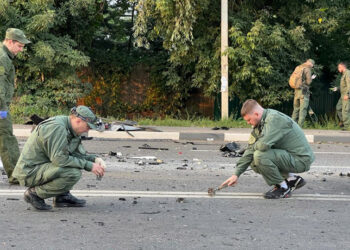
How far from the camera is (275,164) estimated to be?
6.75m

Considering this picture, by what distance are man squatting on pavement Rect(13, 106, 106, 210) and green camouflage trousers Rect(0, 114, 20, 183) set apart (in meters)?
1.51

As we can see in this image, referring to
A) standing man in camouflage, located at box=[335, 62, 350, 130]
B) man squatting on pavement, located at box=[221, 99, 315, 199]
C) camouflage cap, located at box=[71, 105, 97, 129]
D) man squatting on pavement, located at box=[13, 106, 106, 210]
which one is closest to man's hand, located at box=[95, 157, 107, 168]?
man squatting on pavement, located at box=[13, 106, 106, 210]

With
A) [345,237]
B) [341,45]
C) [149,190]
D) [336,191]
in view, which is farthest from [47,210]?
[341,45]

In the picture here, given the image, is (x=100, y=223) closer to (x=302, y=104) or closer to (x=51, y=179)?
(x=51, y=179)

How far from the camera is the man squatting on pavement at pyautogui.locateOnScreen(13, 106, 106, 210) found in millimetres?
5801

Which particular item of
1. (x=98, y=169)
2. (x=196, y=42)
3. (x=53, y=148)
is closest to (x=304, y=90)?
(x=196, y=42)

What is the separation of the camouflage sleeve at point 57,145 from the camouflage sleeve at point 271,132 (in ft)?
6.02

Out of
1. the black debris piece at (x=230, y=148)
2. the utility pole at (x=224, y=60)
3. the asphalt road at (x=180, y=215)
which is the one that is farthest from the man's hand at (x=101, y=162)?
the utility pole at (x=224, y=60)

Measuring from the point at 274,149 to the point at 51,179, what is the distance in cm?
236

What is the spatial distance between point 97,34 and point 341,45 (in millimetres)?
8084

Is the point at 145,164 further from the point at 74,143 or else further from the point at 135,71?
the point at 135,71

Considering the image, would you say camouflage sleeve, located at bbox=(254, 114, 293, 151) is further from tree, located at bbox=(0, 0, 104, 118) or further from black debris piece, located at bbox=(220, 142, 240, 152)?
tree, located at bbox=(0, 0, 104, 118)

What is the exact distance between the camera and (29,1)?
664 inches

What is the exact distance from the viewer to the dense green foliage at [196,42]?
56.7 feet
